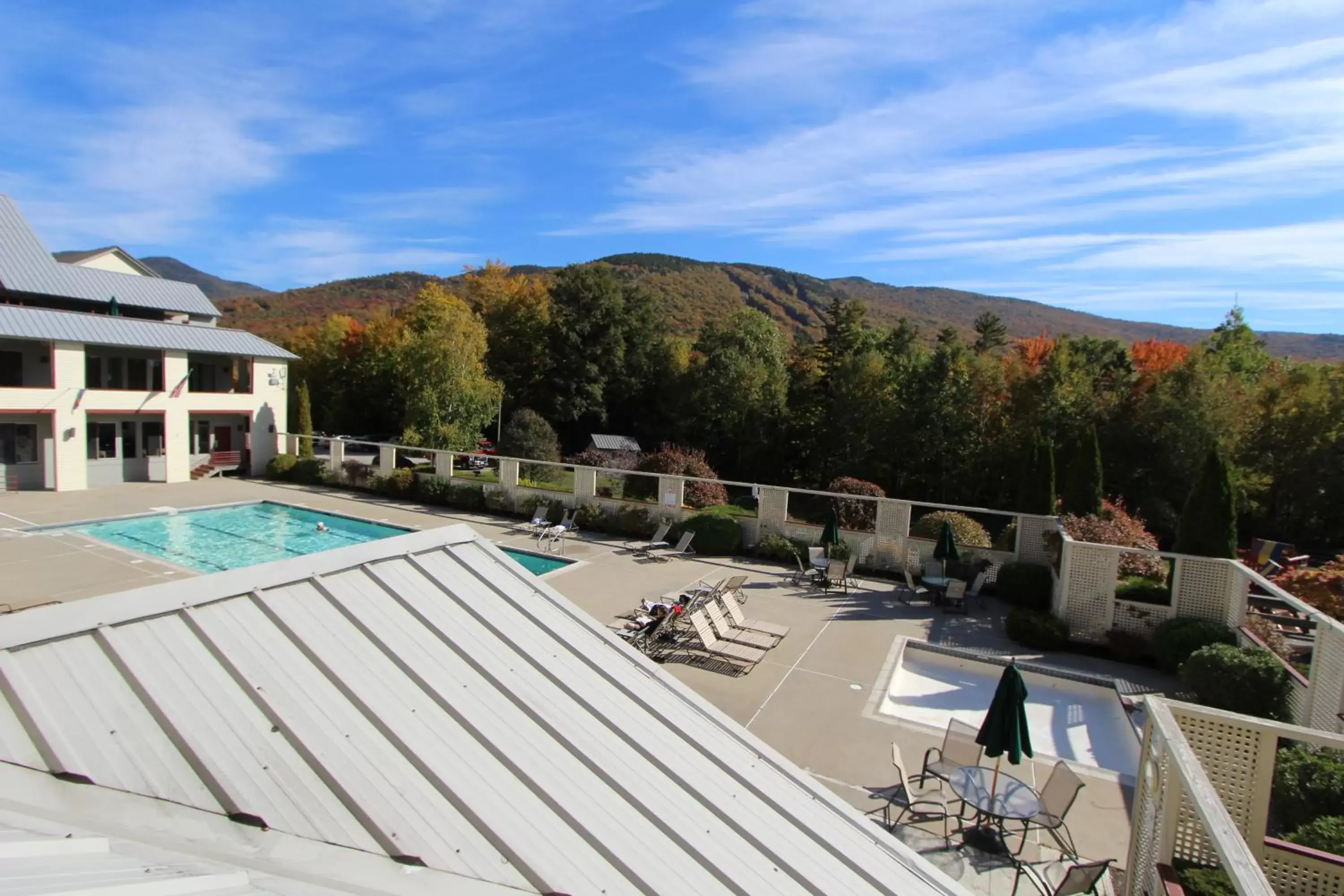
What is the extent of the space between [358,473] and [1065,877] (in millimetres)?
23159

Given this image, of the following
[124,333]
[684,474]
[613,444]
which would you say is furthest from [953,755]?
[124,333]

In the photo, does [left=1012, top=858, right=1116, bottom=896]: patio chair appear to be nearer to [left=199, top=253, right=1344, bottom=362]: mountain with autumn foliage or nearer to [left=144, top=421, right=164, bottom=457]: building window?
[left=144, top=421, right=164, bottom=457]: building window

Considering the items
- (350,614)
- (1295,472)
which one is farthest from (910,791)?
(1295,472)

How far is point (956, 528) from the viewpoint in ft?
49.6

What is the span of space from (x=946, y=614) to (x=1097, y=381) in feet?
63.1

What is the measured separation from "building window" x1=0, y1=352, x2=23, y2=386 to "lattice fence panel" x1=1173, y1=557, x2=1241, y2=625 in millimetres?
31653

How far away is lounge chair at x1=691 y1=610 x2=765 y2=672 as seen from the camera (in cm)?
1002

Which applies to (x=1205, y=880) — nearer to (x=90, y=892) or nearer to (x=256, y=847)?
(x=256, y=847)

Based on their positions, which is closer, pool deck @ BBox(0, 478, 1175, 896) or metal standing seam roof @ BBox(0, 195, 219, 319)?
pool deck @ BBox(0, 478, 1175, 896)

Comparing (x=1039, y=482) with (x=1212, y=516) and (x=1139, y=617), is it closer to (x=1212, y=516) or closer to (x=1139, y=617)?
(x=1212, y=516)

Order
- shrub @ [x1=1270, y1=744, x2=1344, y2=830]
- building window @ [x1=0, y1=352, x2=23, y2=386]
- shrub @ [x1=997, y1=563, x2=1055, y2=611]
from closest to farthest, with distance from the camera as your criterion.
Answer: shrub @ [x1=1270, y1=744, x2=1344, y2=830] < shrub @ [x1=997, y1=563, x2=1055, y2=611] < building window @ [x1=0, y1=352, x2=23, y2=386]

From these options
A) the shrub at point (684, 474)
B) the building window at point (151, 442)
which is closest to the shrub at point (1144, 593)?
the shrub at point (684, 474)

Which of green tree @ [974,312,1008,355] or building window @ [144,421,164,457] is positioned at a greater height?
green tree @ [974,312,1008,355]

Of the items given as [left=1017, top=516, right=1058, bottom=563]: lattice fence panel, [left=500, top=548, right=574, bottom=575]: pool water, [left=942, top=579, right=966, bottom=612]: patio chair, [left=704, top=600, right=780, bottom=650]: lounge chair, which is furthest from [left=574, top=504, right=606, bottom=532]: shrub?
[left=1017, top=516, right=1058, bottom=563]: lattice fence panel
